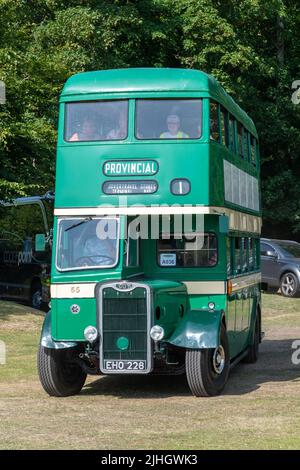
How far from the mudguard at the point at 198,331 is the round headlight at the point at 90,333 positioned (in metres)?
0.94

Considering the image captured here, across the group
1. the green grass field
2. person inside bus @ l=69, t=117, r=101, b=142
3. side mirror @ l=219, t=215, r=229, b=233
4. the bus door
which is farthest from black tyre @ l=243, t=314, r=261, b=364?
person inside bus @ l=69, t=117, r=101, b=142

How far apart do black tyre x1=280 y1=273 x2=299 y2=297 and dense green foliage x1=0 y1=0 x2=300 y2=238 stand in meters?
8.71

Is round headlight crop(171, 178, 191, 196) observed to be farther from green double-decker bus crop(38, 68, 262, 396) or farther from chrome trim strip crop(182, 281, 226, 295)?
chrome trim strip crop(182, 281, 226, 295)

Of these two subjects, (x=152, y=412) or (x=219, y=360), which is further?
(x=219, y=360)

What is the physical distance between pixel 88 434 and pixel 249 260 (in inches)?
322

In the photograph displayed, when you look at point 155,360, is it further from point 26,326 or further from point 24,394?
point 26,326

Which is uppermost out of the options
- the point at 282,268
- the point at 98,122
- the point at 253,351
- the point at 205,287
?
the point at 98,122

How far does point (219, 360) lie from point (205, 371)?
1.95 ft

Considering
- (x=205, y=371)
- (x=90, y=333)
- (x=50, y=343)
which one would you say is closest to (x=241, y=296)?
(x=205, y=371)

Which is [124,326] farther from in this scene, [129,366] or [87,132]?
[87,132]

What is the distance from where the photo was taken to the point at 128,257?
1378 centimetres

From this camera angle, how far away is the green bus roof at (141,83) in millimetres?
13898

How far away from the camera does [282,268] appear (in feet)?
104

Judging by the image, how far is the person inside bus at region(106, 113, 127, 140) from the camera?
45.6 ft
